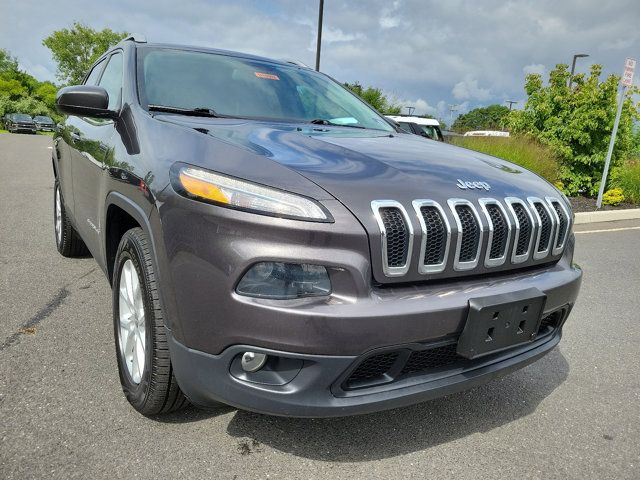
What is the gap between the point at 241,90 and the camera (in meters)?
2.96

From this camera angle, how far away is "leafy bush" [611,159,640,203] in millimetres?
11777

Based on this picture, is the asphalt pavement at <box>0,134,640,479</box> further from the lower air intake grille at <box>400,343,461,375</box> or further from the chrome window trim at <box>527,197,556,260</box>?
the chrome window trim at <box>527,197,556,260</box>

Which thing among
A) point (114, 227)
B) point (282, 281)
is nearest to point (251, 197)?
point (282, 281)

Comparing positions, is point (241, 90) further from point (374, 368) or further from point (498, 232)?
point (374, 368)

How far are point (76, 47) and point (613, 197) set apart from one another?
60.6 meters

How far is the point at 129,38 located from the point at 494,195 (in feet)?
8.08

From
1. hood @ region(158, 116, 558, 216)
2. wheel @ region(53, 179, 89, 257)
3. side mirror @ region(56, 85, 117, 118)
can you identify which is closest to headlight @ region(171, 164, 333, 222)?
→ hood @ region(158, 116, 558, 216)

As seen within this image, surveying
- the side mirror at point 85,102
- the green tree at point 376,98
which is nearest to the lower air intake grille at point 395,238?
the side mirror at point 85,102

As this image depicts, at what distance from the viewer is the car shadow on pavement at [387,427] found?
2.10 m

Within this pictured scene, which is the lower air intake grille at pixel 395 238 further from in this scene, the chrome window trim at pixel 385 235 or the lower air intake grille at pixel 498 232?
the lower air intake grille at pixel 498 232

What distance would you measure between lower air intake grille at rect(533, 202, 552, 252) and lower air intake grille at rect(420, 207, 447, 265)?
60 cm

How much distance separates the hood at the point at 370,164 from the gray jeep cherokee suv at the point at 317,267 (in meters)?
0.01

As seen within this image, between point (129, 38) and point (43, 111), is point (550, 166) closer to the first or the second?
point (129, 38)

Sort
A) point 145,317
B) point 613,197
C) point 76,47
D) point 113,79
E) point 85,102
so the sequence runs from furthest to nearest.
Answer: point 76,47, point 613,197, point 113,79, point 85,102, point 145,317
